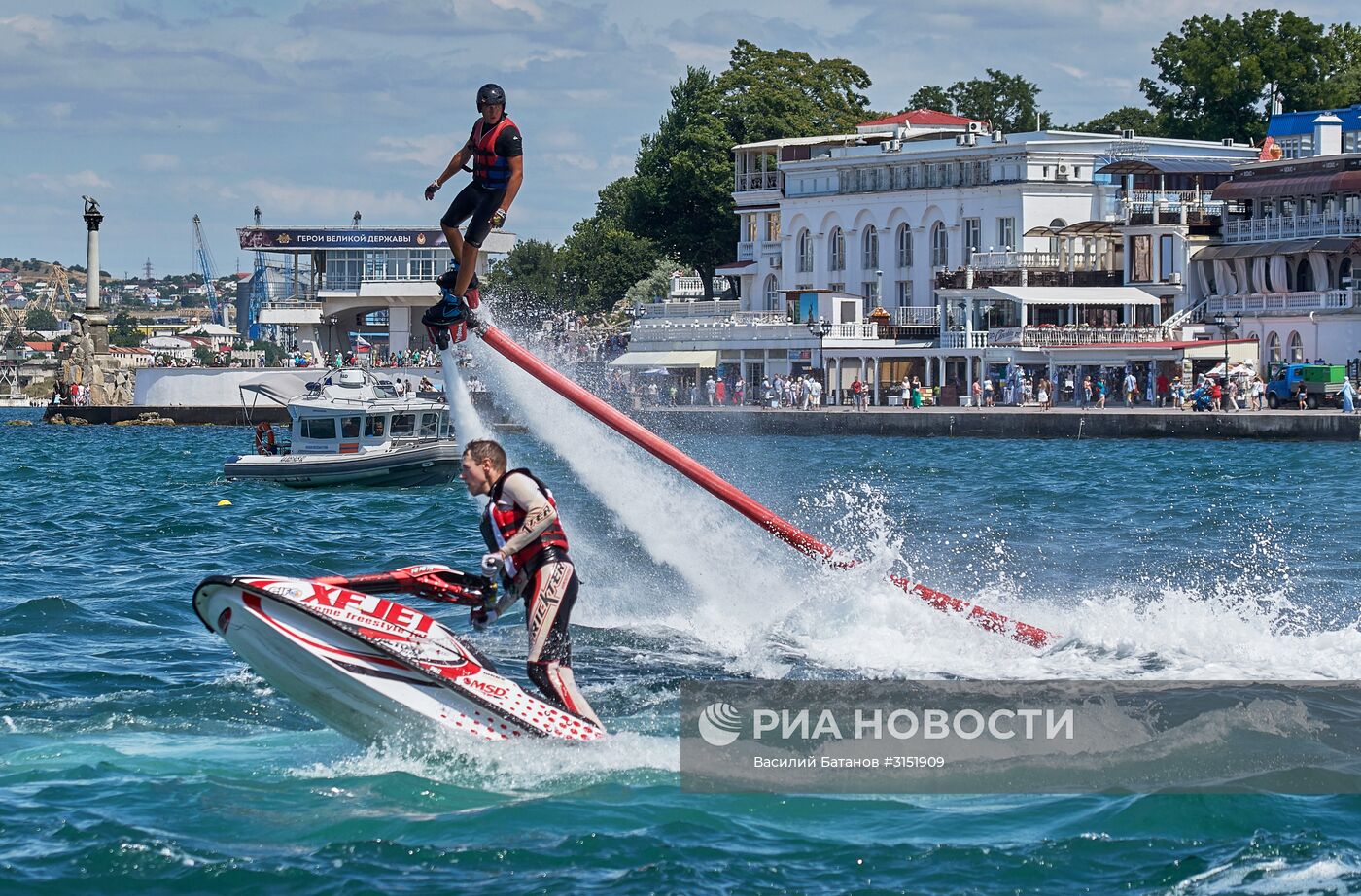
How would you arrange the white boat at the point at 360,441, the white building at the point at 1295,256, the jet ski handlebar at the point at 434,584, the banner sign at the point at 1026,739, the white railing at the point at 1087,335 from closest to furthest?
the banner sign at the point at 1026,739, the jet ski handlebar at the point at 434,584, the white boat at the point at 360,441, the white building at the point at 1295,256, the white railing at the point at 1087,335

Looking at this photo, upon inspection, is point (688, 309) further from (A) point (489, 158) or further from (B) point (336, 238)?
(A) point (489, 158)

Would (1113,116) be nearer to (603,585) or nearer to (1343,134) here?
(1343,134)

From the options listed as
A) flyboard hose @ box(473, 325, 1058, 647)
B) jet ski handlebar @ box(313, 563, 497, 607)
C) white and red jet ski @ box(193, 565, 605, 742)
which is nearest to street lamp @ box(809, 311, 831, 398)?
flyboard hose @ box(473, 325, 1058, 647)

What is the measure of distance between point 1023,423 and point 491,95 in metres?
50.8

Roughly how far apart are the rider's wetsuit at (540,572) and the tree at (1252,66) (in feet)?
305

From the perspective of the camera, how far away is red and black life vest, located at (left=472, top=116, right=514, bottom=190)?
16156mm

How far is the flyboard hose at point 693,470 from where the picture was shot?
17234mm

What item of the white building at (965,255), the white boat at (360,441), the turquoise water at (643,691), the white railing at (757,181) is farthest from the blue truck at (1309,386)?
the white railing at (757,181)

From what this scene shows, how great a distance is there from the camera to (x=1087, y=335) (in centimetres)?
7362

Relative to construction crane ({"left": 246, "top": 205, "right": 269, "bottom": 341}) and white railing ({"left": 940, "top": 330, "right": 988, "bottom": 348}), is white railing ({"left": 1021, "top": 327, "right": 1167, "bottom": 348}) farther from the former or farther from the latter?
construction crane ({"left": 246, "top": 205, "right": 269, "bottom": 341})

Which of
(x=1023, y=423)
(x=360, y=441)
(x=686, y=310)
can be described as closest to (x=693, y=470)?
(x=360, y=441)

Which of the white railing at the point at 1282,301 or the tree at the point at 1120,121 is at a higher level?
the tree at the point at 1120,121

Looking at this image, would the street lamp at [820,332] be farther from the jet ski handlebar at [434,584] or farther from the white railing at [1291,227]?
the jet ski handlebar at [434,584]

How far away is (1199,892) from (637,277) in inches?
4040
